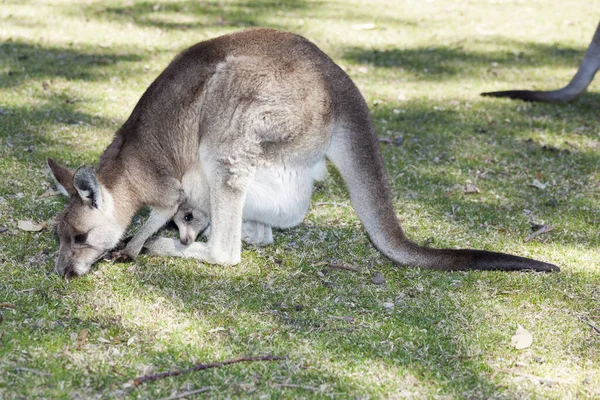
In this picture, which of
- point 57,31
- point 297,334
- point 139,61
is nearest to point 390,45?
point 139,61

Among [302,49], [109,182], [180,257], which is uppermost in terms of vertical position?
[302,49]

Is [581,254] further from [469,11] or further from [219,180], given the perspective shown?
[469,11]

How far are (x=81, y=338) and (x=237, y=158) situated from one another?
1.12 m

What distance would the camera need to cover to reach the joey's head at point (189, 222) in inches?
148

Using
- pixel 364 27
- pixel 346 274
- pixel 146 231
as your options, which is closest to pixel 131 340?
pixel 146 231

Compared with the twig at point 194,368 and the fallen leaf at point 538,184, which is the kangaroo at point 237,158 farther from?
the fallen leaf at point 538,184

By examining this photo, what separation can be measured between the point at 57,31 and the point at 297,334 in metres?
5.55

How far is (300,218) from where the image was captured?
377 centimetres

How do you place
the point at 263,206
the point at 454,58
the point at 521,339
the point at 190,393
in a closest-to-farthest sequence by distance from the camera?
the point at 190,393 → the point at 521,339 → the point at 263,206 → the point at 454,58

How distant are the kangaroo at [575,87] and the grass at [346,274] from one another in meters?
0.09

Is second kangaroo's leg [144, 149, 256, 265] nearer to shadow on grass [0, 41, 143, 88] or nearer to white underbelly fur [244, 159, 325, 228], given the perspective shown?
white underbelly fur [244, 159, 325, 228]

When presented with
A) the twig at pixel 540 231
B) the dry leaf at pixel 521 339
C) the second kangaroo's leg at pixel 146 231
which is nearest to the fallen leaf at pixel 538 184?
the twig at pixel 540 231

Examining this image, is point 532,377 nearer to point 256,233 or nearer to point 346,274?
point 346,274

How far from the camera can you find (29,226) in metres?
3.75
